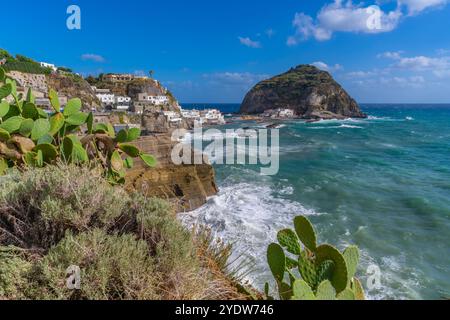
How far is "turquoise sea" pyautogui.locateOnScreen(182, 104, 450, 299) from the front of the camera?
9.23m

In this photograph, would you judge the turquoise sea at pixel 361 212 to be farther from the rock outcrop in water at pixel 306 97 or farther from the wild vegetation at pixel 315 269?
the rock outcrop in water at pixel 306 97

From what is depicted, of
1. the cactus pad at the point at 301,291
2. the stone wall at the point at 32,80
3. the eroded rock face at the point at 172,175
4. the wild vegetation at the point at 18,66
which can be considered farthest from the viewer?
the wild vegetation at the point at 18,66

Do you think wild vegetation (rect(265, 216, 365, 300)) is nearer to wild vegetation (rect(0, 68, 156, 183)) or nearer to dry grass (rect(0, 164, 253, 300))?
dry grass (rect(0, 164, 253, 300))

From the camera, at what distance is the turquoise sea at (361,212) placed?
30.3ft

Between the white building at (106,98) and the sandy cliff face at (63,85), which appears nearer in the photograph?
the sandy cliff face at (63,85)

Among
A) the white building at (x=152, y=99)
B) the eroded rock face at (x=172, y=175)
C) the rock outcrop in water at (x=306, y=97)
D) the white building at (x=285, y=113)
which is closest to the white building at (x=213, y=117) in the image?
the white building at (x=152, y=99)

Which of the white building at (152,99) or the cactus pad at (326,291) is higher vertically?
the white building at (152,99)

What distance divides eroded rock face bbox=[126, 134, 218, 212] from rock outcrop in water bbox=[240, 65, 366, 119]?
8673 centimetres

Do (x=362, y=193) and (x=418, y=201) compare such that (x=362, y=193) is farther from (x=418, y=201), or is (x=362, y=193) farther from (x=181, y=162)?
(x=181, y=162)

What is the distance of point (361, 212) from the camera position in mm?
14547

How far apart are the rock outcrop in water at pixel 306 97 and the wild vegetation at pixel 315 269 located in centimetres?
9752

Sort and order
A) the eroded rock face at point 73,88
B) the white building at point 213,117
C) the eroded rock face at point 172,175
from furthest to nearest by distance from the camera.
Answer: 1. the white building at point 213,117
2. the eroded rock face at point 73,88
3. the eroded rock face at point 172,175

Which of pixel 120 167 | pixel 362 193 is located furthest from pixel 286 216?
pixel 120 167

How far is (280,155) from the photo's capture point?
31562mm
